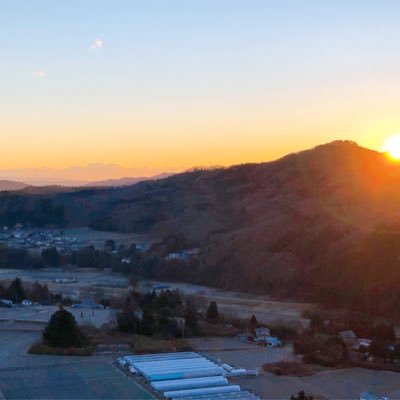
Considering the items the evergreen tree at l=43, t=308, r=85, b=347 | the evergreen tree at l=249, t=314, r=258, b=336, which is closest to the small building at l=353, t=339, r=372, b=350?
the evergreen tree at l=249, t=314, r=258, b=336

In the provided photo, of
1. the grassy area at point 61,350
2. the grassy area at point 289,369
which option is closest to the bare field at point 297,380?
the grassy area at point 289,369

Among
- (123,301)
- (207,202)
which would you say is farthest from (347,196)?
(123,301)

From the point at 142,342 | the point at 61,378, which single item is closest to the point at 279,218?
the point at 142,342

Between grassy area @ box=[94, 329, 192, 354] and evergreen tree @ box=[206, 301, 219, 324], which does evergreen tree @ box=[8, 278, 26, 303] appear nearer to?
evergreen tree @ box=[206, 301, 219, 324]

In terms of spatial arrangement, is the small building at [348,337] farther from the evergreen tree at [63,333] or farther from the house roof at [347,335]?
the evergreen tree at [63,333]

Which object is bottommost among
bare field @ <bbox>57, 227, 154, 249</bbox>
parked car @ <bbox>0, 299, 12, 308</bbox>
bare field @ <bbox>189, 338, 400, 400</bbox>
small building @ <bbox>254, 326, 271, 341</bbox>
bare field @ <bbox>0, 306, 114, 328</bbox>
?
bare field @ <bbox>189, 338, 400, 400</bbox>

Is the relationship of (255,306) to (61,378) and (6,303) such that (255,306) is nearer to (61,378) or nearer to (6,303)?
(6,303)
